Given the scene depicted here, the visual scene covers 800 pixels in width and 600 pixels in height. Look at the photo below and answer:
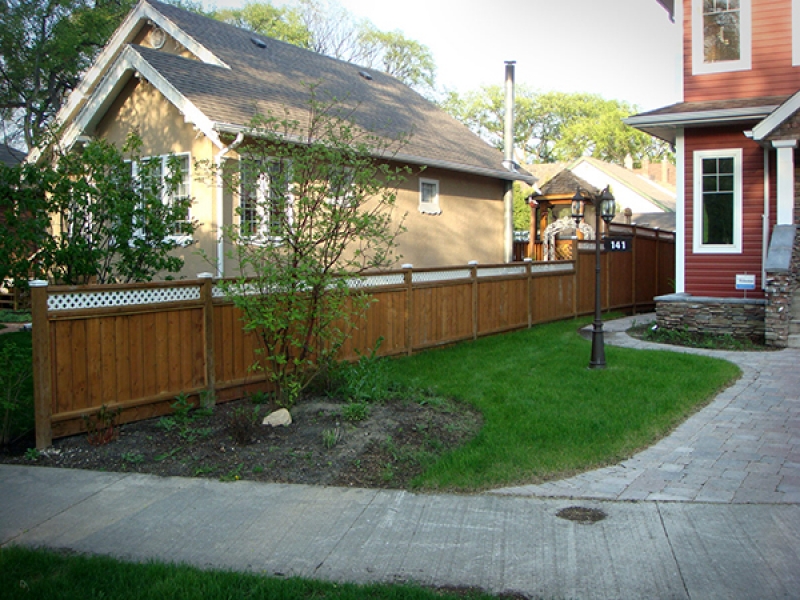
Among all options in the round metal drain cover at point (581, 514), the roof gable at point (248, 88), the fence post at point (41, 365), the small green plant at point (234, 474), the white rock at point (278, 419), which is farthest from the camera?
the roof gable at point (248, 88)

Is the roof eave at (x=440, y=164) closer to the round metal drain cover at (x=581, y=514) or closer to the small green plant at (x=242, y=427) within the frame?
the small green plant at (x=242, y=427)

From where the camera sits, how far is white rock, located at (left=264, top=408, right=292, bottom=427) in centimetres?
748

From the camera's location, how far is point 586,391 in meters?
8.95

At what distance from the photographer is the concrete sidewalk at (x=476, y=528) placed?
4363 millimetres

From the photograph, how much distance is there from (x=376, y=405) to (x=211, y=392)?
1.88 m

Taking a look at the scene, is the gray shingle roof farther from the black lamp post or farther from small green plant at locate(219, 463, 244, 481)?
small green plant at locate(219, 463, 244, 481)

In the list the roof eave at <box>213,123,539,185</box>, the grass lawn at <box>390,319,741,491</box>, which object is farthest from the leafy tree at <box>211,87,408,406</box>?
the roof eave at <box>213,123,539,185</box>

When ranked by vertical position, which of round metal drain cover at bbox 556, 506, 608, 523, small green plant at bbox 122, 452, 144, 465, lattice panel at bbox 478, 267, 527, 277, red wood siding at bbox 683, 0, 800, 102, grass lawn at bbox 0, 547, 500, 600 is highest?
red wood siding at bbox 683, 0, 800, 102

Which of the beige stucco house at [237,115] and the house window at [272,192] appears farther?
the beige stucco house at [237,115]

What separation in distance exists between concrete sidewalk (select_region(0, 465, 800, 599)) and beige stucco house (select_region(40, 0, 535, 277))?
4044 mm

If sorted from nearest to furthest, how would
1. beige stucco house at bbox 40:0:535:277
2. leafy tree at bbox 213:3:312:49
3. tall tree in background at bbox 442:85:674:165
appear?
beige stucco house at bbox 40:0:535:277
leafy tree at bbox 213:3:312:49
tall tree in background at bbox 442:85:674:165

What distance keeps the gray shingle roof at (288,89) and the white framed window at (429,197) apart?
2.37 ft

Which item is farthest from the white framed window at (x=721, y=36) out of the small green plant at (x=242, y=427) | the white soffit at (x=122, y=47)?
the small green plant at (x=242, y=427)

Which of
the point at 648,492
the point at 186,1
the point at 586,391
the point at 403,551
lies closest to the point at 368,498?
the point at 403,551
